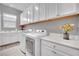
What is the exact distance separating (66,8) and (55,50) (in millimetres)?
797

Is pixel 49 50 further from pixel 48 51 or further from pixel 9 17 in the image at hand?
pixel 9 17

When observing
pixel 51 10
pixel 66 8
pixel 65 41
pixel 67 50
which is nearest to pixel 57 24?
pixel 51 10

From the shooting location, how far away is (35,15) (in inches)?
99.8

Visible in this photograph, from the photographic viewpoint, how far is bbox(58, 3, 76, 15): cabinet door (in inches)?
60.0

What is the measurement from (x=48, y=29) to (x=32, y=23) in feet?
2.28

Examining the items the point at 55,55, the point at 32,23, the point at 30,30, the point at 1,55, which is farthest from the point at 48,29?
the point at 1,55

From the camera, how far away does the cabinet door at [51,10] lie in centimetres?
185

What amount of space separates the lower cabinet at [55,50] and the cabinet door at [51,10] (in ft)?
2.02

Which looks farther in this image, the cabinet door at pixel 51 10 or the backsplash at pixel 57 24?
the cabinet door at pixel 51 10

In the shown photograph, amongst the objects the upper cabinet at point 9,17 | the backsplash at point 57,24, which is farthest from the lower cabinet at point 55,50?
the upper cabinet at point 9,17

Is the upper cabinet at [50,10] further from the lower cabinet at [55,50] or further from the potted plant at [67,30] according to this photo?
the lower cabinet at [55,50]

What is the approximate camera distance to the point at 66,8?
1.63 m

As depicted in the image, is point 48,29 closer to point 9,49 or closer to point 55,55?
point 55,55

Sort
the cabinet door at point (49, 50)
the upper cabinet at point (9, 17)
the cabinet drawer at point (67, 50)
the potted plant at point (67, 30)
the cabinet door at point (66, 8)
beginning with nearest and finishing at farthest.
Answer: the cabinet drawer at point (67, 50) < the cabinet door at point (49, 50) < the cabinet door at point (66, 8) < the potted plant at point (67, 30) < the upper cabinet at point (9, 17)
